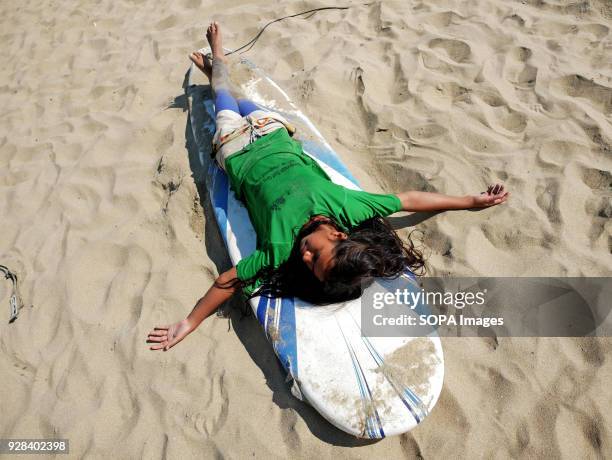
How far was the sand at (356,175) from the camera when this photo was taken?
2152mm

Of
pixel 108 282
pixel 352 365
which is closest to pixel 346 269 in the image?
pixel 352 365

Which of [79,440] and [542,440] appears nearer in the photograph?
[542,440]

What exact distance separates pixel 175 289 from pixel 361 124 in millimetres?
1875

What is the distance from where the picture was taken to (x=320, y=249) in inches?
84.4

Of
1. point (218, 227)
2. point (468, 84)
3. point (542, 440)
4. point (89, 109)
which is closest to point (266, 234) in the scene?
point (218, 227)

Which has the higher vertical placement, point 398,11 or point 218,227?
point 398,11

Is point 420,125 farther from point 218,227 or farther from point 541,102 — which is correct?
point 218,227

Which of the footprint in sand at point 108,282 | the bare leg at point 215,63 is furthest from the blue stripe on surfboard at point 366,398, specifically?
the bare leg at point 215,63

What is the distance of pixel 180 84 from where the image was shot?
167 inches

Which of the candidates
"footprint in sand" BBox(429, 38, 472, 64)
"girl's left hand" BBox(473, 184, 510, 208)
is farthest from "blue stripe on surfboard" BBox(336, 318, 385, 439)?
"footprint in sand" BBox(429, 38, 472, 64)

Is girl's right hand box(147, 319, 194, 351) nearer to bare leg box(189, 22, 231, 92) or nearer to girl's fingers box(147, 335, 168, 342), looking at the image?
girl's fingers box(147, 335, 168, 342)

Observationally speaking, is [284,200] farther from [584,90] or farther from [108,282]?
[584,90]

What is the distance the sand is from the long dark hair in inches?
11.9

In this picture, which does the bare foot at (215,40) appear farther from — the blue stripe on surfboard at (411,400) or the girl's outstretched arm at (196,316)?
the blue stripe on surfboard at (411,400)
